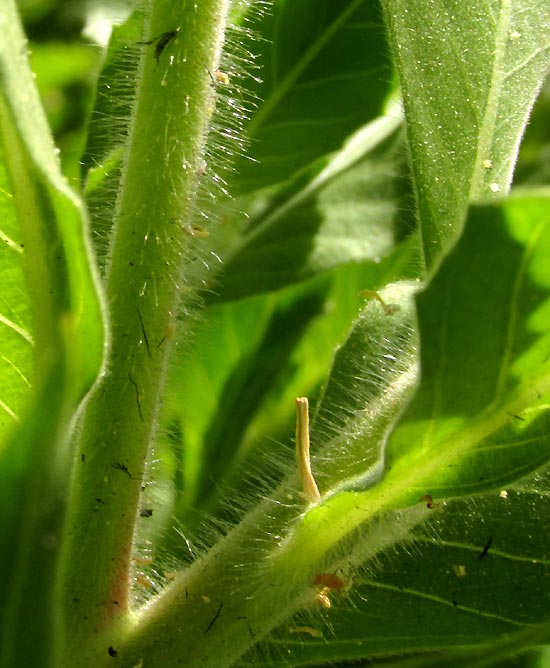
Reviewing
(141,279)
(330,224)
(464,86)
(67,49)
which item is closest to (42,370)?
(141,279)

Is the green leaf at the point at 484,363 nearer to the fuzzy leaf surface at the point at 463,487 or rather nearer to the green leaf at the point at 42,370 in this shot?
the fuzzy leaf surface at the point at 463,487

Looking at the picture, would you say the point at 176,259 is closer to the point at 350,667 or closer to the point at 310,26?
the point at 350,667

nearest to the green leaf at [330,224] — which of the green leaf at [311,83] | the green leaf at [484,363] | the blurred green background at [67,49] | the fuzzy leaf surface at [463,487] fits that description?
the green leaf at [311,83]

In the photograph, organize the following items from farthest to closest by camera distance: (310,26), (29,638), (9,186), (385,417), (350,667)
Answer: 1. (310,26)
2. (350,667)
3. (385,417)
4. (9,186)
5. (29,638)

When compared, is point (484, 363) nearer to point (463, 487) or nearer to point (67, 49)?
point (463, 487)

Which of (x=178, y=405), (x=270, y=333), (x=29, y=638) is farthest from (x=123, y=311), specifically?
(x=270, y=333)

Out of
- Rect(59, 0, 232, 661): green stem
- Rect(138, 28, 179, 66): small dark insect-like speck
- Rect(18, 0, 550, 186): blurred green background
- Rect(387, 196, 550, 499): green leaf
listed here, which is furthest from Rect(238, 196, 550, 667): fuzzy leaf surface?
Rect(18, 0, 550, 186): blurred green background
